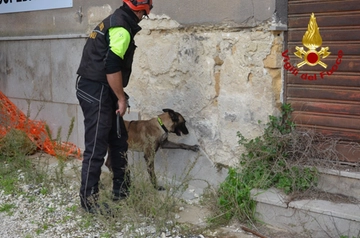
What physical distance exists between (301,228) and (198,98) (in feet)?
5.87

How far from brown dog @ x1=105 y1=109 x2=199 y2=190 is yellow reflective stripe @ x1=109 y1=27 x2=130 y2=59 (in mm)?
1172

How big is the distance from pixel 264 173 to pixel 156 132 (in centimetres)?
143

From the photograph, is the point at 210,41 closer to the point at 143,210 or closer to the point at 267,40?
the point at 267,40

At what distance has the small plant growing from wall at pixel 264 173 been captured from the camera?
14.5ft

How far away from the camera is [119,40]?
4367 mm

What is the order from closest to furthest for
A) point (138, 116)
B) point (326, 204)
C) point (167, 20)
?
point (326, 204)
point (167, 20)
point (138, 116)

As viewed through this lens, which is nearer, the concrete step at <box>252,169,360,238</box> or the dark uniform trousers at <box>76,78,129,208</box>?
the concrete step at <box>252,169,360,238</box>

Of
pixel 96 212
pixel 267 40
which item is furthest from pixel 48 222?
pixel 267 40

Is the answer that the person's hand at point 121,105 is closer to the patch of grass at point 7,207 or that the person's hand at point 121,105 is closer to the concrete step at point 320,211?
the concrete step at point 320,211

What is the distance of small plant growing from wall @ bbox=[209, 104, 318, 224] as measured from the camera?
4.43 meters

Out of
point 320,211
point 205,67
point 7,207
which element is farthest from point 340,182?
point 7,207

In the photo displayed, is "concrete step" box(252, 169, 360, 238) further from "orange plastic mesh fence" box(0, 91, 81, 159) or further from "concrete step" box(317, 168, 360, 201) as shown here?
"orange plastic mesh fence" box(0, 91, 81, 159)

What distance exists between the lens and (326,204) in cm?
415

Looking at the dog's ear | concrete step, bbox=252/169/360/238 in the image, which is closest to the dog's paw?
the dog's ear
